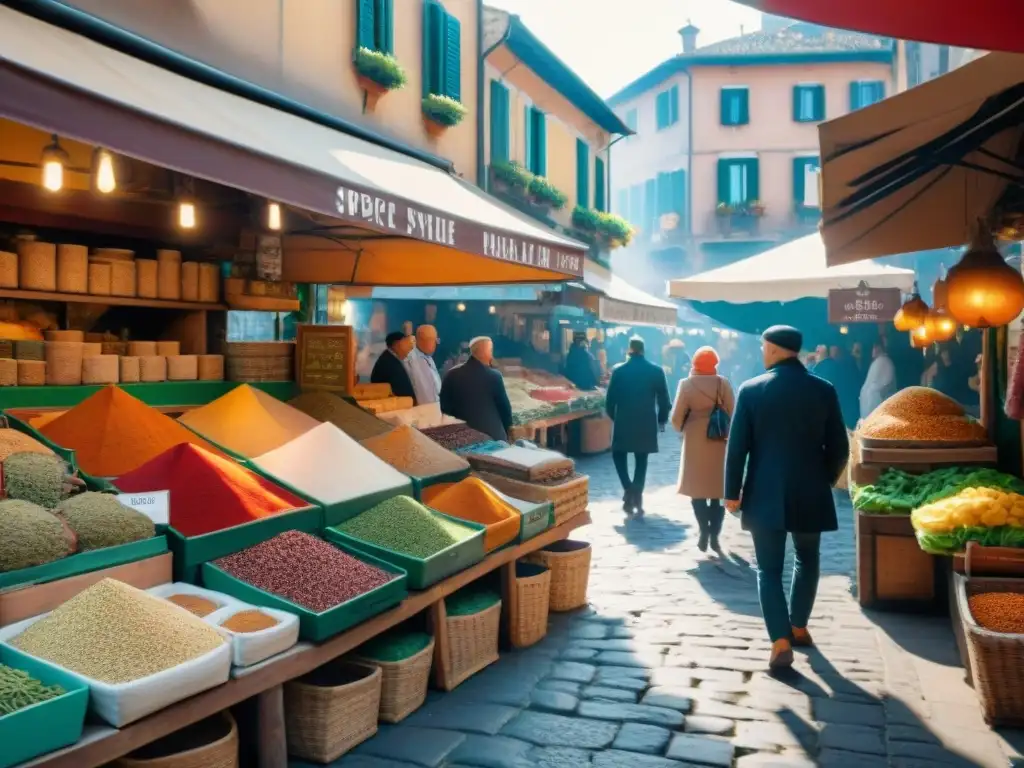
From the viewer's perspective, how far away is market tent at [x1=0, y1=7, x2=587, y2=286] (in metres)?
3.06

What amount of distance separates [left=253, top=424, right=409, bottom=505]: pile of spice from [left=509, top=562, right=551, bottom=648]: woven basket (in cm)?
90

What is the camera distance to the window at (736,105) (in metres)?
30.0

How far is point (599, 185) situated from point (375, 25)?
1111cm

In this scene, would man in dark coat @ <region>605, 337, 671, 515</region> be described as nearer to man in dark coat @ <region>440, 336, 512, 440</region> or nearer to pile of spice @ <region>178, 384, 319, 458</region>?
man in dark coat @ <region>440, 336, 512, 440</region>

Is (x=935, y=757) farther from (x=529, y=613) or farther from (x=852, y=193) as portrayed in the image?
(x=852, y=193)

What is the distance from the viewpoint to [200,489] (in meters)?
4.12

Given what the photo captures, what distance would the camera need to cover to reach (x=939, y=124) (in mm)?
4785

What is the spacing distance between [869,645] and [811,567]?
63cm

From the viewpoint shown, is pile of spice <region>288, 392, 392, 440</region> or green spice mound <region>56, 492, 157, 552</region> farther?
pile of spice <region>288, 392, 392, 440</region>

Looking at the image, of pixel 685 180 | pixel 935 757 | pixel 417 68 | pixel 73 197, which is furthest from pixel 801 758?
pixel 685 180

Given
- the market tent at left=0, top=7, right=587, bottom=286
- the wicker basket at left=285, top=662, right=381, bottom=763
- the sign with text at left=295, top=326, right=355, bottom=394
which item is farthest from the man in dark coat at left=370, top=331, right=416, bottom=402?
the wicker basket at left=285, top=662, right=381, bottom=763

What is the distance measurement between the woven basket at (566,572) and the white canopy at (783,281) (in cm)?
481

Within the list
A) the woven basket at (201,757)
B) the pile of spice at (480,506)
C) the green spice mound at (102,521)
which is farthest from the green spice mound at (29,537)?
the pile of spice at (480,506)

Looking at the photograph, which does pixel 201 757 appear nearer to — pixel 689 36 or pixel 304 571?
pixel 304 571
